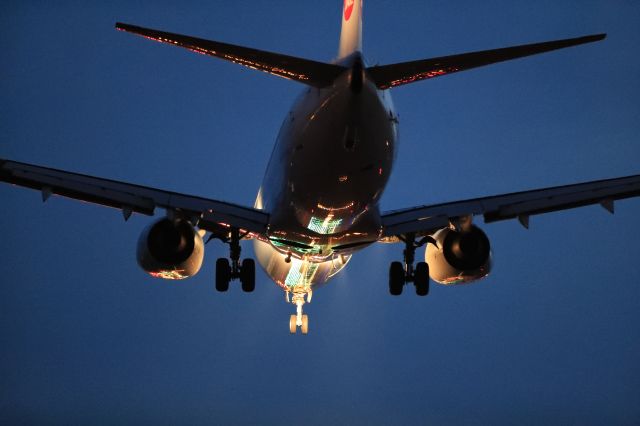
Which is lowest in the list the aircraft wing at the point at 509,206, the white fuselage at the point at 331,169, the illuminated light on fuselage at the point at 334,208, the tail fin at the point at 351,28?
the illuminated light on fuselage at the point at 334,208

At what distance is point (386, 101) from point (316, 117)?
144cm

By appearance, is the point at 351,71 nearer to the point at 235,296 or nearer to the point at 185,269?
the point at 185,269

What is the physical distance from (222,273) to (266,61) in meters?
8.32

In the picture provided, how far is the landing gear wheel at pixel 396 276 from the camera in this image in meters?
23.7

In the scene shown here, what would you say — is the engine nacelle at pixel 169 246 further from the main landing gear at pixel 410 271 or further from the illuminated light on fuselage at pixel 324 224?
the main landing gear at pixel 410 271

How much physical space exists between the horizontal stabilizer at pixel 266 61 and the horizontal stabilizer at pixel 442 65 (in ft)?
2.86

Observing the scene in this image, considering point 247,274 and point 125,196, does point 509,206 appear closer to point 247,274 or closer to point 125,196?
point 247,274

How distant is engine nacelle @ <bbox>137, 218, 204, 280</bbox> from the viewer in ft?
71.0

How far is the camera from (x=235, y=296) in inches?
3556

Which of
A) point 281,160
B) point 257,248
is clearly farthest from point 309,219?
point 257,248

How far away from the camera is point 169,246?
21.6 meters

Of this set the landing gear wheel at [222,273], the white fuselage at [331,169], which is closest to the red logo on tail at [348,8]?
the white fuselage at [331,169]

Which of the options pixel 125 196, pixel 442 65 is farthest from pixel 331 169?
pixel 125 196

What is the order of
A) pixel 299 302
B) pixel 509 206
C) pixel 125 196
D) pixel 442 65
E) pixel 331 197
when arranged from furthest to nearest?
pixel 299 302 < pixel 509 206 < pixel 125 196 < pixel 331 197 < pixel 442 65
